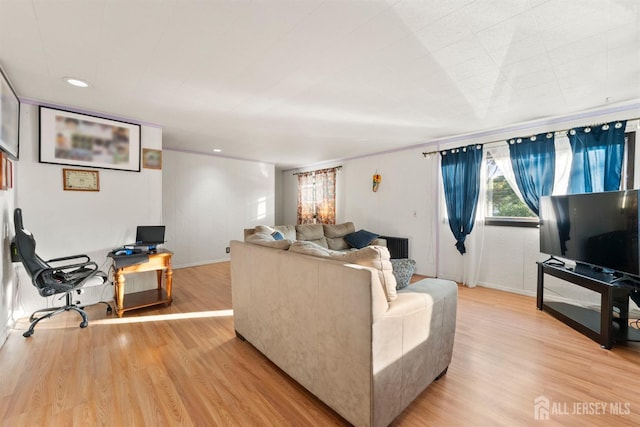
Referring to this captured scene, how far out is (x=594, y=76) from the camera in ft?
7.56

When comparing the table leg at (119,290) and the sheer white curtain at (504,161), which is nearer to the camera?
the table leg at (119,290)

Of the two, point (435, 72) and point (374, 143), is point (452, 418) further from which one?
point (374, 143)

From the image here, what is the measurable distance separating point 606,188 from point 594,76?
1.43 m

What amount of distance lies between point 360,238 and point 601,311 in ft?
10.6

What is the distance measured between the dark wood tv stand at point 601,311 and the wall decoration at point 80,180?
5.53 meters

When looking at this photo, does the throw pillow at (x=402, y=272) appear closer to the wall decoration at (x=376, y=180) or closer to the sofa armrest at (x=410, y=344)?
the sofa armrest at (x=410, y=344)

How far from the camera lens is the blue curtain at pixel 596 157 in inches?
115

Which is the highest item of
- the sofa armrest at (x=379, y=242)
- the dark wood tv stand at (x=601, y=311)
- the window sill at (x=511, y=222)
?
the window sill at (x=511, y=222)

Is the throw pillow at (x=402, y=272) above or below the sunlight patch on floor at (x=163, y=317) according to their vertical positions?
above

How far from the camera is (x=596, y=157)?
10.1ft

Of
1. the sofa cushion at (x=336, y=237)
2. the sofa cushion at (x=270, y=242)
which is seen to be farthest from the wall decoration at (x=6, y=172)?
the sofa cushion at (x=336, y=237)

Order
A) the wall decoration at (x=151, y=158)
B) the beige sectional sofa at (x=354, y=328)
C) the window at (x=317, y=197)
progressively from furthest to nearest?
the window at (x=317, y=197)
the wall decoration at (x=151, y=158)
the beige sectional sofa at (x=354, y=328)

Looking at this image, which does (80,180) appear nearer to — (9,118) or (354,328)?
(9,118)

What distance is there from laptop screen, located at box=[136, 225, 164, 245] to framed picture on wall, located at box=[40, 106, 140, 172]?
0.83m
